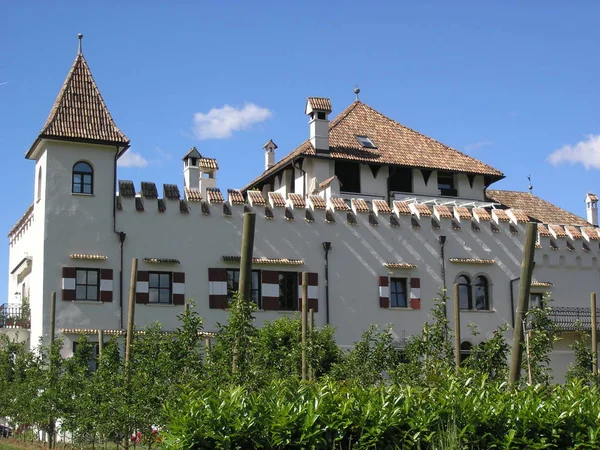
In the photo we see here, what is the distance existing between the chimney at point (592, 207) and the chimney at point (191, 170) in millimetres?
23419

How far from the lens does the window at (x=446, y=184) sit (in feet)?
134

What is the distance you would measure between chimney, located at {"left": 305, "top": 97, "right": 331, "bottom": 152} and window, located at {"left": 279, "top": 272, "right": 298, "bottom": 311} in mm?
7444

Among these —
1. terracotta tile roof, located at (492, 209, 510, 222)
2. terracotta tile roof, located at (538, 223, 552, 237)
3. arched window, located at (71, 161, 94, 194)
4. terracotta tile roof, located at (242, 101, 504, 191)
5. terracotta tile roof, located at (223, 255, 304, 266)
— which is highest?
terracotta tile roof, located at (242, 101, 504, 191)

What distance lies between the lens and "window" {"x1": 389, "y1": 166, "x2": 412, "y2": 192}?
3984 cm

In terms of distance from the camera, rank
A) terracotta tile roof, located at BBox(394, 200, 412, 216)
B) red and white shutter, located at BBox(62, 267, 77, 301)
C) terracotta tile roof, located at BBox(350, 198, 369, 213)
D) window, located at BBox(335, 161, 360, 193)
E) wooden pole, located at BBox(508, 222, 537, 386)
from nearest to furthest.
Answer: wooden pole, located at BBox(508, 222, 537, 386)
red and white shutter, located at BBox(62, 267, 77, 301)
terracotta tile roof, located at BBox(350, 198, 369, 213)
terracotta tile roof, located at BBox(394, 200, 412, 216)
window, located at BBox(335, 161, 360, 193)

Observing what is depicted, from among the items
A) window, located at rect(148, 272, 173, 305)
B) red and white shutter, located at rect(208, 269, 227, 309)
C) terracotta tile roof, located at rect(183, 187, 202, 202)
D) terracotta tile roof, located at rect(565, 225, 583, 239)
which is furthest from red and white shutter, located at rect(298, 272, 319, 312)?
terracotta tile roof, located at rect(565, 225, 583, 239)

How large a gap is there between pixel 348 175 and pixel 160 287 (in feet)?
36.8

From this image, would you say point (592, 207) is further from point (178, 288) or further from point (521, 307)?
point (521, 307)

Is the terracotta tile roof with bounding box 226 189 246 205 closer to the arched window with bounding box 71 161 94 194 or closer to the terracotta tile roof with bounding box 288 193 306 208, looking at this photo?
the terracotta tile roof with bounding box 288 193 306 208

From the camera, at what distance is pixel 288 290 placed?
107 feet

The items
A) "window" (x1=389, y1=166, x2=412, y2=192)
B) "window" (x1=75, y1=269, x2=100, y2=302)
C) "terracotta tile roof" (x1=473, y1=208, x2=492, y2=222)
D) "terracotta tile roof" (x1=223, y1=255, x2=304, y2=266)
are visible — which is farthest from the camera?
"window" (x1=389, y1=166, x2=412, y2=192)

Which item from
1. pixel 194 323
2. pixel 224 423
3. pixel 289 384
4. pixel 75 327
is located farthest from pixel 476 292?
pixel 224 423

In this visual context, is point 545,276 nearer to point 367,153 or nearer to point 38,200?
point 367,153

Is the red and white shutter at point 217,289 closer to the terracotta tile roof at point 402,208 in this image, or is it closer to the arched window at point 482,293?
the terracotta tile roof at point 402,208
